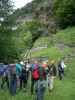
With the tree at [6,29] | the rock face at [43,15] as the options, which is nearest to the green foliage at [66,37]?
the rock face at [43,15]

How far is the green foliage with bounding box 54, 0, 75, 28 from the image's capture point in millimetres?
65812

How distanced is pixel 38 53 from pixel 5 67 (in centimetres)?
2566

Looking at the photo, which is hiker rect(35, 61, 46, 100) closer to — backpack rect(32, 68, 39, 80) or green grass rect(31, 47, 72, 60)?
backpack rect(32, 68, 39, 80)

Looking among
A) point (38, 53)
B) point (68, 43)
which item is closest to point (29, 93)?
point (38, 53)

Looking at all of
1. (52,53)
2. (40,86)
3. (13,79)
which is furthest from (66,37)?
(40,86)

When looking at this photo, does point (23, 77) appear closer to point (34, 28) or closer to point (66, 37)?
point (66, 37)

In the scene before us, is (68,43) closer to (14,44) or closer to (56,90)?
(14,44)

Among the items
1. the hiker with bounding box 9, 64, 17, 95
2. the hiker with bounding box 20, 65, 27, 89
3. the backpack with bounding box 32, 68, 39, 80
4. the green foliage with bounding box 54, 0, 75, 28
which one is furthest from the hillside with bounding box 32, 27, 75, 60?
the backpack with bounding box 32, 68, 39, 80

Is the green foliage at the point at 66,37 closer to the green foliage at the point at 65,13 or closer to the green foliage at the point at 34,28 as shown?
the green foliage at the point at 65,13

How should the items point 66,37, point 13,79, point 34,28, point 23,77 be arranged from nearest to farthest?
point 13,79
point 23,77
point 66,37
point 34,28

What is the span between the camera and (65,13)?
6669 cm

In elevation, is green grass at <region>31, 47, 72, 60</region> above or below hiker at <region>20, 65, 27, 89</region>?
below

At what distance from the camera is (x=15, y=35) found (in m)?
44.4

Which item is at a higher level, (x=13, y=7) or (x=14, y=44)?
(x=13, y=7)
